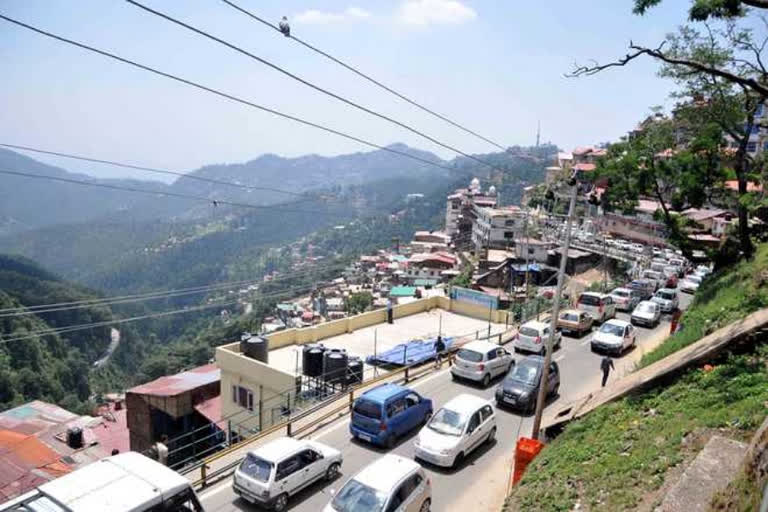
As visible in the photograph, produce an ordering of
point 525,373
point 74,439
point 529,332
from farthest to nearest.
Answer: point 74,439 < point 529,332 < point 525,373

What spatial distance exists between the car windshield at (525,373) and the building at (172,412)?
13.7 m

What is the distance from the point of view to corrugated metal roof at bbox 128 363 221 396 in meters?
23.9

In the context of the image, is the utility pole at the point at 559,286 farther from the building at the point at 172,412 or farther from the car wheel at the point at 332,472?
the building at the point at 172,412

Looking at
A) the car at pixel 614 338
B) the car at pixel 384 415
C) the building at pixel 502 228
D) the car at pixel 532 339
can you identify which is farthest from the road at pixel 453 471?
the building at pixel 502 228

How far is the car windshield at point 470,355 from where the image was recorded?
18562 millimetres

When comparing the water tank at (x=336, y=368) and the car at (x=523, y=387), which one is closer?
the car at (x=523, y=387)

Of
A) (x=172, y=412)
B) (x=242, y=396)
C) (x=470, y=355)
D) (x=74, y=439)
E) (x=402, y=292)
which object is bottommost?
(x=402, y=292)

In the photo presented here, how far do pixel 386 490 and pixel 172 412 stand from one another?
17.5 meters

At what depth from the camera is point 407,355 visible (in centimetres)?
2095

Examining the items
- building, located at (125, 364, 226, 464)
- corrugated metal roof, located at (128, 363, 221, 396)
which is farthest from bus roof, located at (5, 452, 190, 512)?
corrugated metal roof, located at (128, 363, 221, 396)

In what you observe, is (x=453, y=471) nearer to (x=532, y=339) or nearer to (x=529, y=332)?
(x=532, y=339)

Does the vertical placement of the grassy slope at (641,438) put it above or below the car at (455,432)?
above

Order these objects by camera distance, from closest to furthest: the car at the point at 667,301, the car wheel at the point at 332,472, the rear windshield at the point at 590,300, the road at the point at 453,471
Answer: the road at the point at 453,471, the car wheel at the point at 332,472, the rear windshield at the point at 590,300, the car at the point at 667,301


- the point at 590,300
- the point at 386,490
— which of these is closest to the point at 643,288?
the point at 590,300
